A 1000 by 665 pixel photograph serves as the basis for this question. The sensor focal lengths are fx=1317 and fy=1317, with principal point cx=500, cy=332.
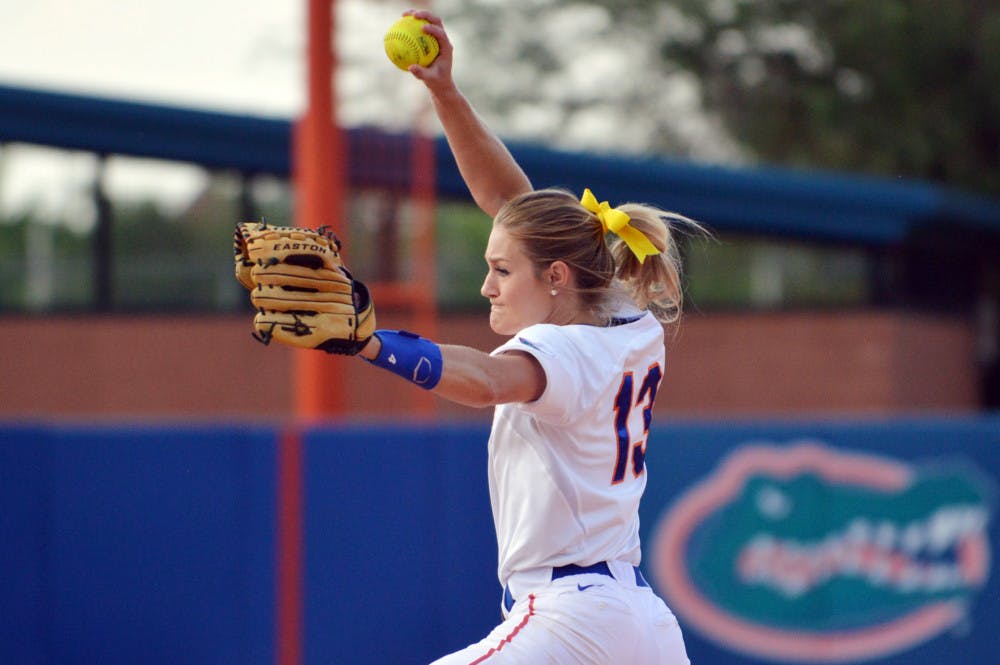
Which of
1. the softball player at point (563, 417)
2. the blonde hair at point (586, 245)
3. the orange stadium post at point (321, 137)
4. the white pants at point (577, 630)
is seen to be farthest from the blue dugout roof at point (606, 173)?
the white pants at point (577, 630)

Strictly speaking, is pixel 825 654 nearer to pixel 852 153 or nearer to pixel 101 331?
pixel 101 331

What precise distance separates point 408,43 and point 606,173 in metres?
9.26

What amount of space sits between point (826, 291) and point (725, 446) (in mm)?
6624

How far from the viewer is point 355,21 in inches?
446

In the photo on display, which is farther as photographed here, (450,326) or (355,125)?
(450,326)

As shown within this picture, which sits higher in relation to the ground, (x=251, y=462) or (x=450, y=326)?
(x=450, y=326)

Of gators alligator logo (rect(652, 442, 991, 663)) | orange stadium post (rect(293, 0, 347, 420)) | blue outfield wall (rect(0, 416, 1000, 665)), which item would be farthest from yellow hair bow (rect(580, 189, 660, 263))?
orange stadium post (rect(293, 0, 347, 420))

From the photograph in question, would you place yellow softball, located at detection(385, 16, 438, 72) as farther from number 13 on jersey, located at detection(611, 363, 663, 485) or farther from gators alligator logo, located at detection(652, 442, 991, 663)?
gators alligator logo, located at detection(652, 442, 991, 663)

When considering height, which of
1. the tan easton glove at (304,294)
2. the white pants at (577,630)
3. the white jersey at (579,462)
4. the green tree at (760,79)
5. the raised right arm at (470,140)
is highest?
the green tree at (760,79)

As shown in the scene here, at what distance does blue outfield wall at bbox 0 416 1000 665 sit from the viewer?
6.53 metres

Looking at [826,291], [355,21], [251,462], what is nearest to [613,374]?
[251,462]

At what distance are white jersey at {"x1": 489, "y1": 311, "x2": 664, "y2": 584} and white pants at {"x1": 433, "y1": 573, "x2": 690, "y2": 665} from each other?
68 millimetres

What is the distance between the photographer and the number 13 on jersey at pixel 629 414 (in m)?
2.91

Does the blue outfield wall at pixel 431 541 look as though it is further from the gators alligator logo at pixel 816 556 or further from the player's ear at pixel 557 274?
the player's ear at pixel 557 274
